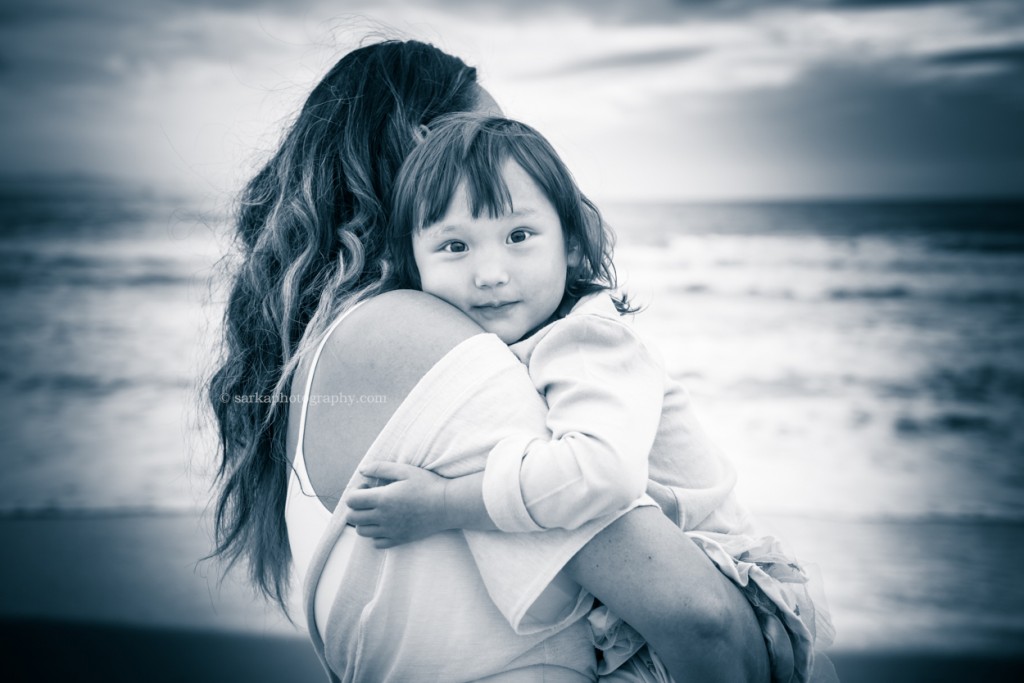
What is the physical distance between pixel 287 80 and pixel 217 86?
11.3 meters

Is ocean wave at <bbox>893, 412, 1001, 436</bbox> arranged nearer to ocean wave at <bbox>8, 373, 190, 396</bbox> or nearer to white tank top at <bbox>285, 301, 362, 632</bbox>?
white tank top at <bbox>285, 301, 362, 632</bbox>

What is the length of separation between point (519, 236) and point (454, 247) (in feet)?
0.40

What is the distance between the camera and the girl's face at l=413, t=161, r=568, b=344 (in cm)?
133

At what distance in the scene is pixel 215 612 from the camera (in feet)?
10.4

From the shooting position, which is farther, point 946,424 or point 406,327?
point 946,424

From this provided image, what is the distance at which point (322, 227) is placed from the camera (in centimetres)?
142

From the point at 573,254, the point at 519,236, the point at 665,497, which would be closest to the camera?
the point at 665,497

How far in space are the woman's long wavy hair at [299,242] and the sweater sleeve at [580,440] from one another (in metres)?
0.37

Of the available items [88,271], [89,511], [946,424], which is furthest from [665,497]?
[88,271]

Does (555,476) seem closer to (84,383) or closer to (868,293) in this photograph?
(84,383)

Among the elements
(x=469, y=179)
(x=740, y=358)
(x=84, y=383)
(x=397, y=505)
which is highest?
(x=469, y=179)

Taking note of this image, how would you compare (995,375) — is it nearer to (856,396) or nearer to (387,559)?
(856,396)

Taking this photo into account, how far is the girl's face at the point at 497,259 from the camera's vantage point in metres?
1.33

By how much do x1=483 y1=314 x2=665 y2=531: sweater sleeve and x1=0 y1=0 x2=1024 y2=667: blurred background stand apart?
2.07 ft
